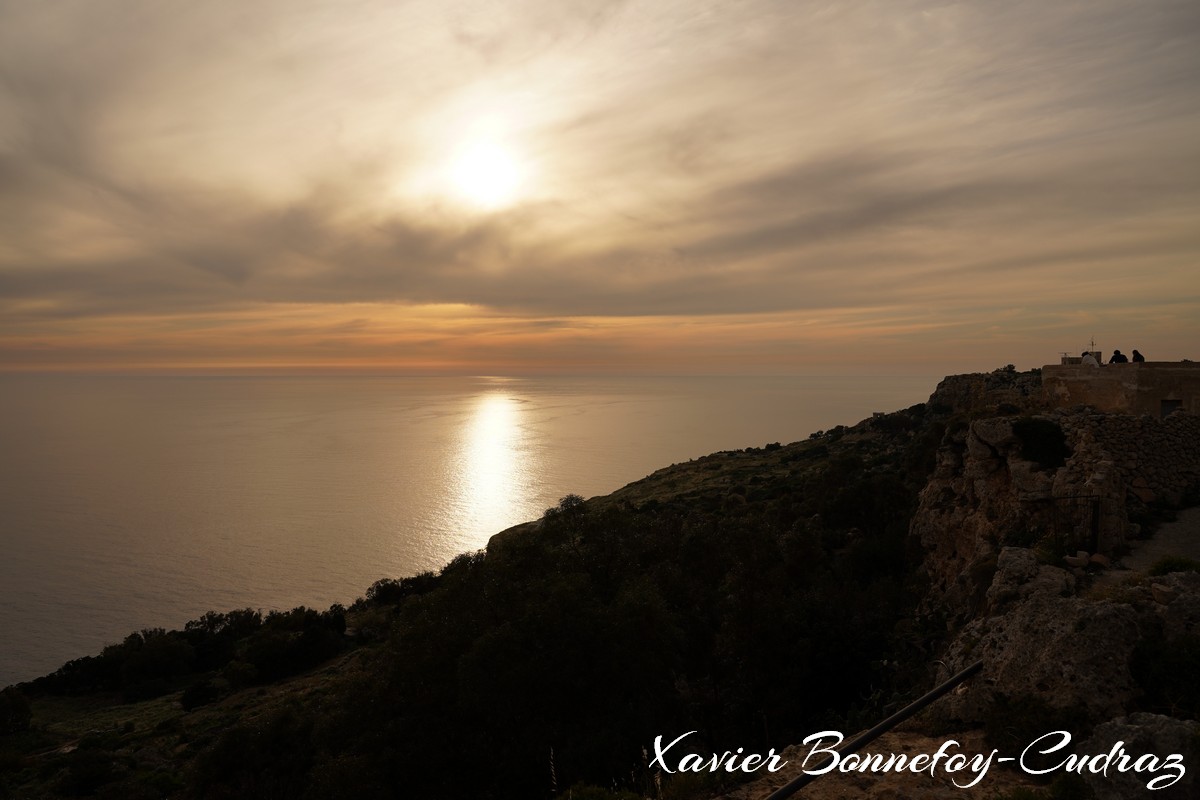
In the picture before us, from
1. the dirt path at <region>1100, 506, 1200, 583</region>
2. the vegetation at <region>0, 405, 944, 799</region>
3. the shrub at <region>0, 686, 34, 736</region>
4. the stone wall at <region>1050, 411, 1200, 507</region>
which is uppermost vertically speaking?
the stone wall at <region>1050, 411, 1200, 507</region>

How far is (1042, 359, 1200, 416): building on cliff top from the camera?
18.1 metres

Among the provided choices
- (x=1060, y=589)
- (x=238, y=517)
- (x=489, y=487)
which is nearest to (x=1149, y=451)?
(x=1060, y=589)

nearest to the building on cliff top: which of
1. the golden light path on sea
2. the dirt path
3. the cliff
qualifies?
the cliff

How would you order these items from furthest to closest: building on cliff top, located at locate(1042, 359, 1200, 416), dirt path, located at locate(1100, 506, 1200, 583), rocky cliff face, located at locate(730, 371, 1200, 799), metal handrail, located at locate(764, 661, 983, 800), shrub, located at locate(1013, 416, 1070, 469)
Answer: building on cliff top, located at locate(1042, 359, 1200, 416) < shrub, located at locate(1013, 416, 1070, 469) < dirt path, located at locate(1100, 506, 1200, 583) < rocky cliff face, located at locate(730, 371, 1200, 799) < metal handrail, located at locate(764, 661, 983, 800)

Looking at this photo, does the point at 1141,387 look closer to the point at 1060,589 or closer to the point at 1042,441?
the point at 1042,441

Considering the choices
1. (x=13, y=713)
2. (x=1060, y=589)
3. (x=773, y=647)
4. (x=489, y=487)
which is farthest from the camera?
(x=489, y=487)

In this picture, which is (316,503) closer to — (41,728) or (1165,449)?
(41,728)

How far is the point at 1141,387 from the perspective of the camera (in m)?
18.6

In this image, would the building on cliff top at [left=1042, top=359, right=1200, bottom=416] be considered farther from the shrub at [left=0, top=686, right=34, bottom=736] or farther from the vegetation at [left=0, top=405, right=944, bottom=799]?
the shrub at [left=0, top=686, right=34, bottom=736]

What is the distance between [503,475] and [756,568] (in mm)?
126694

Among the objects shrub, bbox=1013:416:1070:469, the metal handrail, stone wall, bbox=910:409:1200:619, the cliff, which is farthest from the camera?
shrub, bbox=1013:416:1070:469

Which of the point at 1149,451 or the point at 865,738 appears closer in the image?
the point at 865,738

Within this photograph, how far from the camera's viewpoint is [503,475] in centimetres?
14350

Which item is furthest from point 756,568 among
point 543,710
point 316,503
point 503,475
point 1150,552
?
point 503,475
